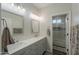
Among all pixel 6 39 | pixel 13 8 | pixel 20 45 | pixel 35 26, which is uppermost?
pixel 13 8

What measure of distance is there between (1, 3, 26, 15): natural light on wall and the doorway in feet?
1.89

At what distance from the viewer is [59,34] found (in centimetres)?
134

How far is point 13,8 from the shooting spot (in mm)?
1287

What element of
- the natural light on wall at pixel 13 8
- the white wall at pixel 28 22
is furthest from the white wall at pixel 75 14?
the natural light on wall at pixel 13 8

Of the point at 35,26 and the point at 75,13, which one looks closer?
the point at 75,13

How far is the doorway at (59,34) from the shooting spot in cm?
131

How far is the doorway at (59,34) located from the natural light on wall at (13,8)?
58cm

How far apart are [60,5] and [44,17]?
0.34m

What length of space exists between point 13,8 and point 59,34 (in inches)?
35.8

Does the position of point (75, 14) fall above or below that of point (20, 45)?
above

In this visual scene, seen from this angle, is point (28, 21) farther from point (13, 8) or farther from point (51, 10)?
point (51, 10)

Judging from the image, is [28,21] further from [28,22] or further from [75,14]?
[75,14]

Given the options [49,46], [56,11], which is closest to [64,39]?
[49,46]

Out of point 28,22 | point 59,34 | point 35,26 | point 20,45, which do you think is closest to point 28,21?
point 28,22
